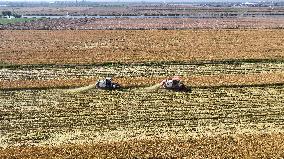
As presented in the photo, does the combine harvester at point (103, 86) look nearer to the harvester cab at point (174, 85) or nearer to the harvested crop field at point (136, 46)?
the harvester cab at point (174, 85)

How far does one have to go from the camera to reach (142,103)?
23.2m

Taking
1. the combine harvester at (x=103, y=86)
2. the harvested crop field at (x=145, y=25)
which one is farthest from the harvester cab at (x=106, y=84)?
the harvested crop field at (x=145, y=25)

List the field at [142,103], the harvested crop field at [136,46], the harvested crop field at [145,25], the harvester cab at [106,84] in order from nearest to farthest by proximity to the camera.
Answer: the field at [142,103] → the harvester cab at [106,84] → the harvested crop field at [136,46] → the harvested crop field at [145,25]

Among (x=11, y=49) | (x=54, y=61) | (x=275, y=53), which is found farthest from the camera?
(x=11, y=49)

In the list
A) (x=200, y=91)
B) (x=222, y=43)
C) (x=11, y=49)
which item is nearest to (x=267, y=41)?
(x=222, y=43)

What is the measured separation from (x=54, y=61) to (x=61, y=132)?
13774mm

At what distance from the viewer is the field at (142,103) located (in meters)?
18.3

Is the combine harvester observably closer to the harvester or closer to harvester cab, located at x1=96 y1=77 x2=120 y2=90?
harvester cab, located at x1=96 y1=77 x2=120 y2=90

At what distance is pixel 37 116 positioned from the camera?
70.1 ft

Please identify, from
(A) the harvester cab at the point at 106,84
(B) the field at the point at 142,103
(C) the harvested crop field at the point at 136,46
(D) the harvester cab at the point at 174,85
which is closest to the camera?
(B) the field at the point at 142,103

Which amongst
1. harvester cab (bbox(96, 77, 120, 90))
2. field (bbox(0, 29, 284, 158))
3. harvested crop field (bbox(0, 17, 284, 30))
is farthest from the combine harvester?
harvested crop field (bbox(0, 17, 284, 30))

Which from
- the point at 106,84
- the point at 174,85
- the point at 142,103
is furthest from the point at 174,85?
the point at 106,84

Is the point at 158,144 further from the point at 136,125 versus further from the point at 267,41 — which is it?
the point at 267,41

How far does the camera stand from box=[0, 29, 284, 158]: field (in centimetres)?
1828
